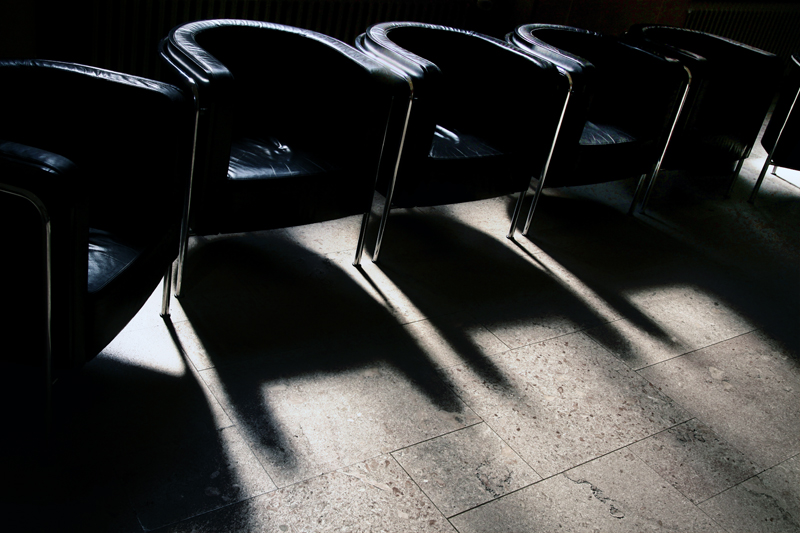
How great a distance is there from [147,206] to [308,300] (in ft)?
2.31

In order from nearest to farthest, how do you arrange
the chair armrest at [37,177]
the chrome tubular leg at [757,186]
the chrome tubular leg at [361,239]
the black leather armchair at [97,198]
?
the chair armrest at [37,177] → the black leather armchair at [97,198] → the chrome tubular leg at [361,239] → the chrome tubular leg at [757,186]

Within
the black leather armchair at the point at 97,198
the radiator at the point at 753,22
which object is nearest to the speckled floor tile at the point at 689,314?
the black leather armchair at the point at 97,198

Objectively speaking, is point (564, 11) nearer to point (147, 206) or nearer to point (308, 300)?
point (308, 300)

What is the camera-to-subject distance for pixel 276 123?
2637 mm

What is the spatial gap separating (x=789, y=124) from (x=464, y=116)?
189 cm

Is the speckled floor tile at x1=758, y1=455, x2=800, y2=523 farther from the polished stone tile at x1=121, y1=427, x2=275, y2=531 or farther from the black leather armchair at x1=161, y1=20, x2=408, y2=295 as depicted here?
the black leather armchair at x1=161, y1=20, x2=408, y2=295

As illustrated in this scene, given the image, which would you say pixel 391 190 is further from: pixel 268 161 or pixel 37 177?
pixel 37 177

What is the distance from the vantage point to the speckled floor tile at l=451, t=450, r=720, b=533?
175 cm

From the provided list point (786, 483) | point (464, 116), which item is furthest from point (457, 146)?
point (786, 483)

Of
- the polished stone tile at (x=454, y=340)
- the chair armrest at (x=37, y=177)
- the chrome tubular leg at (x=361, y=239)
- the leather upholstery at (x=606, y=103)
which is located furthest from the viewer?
the leather upholstery at (x=606, y=103)

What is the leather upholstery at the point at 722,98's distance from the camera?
3514 mm

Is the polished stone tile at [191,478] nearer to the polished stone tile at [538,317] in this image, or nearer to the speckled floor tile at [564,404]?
the speckled floor tile at [564,404]

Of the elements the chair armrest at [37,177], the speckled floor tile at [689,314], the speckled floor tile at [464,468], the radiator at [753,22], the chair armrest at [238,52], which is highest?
the radiator at [753,22]

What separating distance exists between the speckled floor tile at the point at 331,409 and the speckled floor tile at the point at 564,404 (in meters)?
0.12
